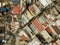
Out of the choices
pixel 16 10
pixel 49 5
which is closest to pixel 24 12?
pixel 16 10

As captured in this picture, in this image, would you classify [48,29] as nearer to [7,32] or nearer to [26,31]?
[26,31]

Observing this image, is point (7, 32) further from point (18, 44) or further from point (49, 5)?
point (49, 5)

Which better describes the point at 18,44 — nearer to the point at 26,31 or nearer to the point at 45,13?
the point at 26,31

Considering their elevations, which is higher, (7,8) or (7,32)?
(7,8)

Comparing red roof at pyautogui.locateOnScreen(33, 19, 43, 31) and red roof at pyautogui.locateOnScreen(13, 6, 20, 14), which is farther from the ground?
red roof at pyautogui.locateOnScreen(13, 6, 20, 14)

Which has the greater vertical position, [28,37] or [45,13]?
[45,13]

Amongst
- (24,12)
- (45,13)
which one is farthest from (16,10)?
(45,13)

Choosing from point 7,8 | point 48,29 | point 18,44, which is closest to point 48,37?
point 48,29

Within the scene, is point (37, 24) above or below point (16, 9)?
below

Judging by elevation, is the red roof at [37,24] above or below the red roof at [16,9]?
below
